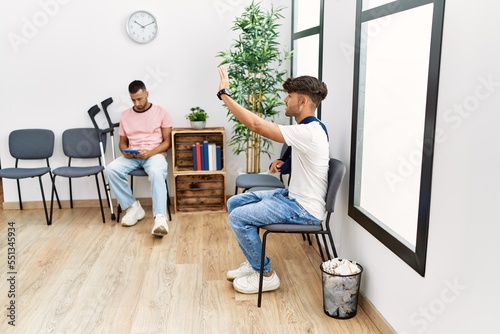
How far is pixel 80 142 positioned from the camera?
4.63 m

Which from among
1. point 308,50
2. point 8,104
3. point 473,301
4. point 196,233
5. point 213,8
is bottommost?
point 196,233

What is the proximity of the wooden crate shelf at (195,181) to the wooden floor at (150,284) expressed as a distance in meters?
0.39

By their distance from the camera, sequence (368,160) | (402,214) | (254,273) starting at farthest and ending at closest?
1. (254,273)
2. (368,160)
3. (402,214)

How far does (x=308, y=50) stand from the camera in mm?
4117

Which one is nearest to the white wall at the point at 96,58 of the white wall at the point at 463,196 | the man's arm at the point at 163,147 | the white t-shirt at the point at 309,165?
the man's arm at the point at 163,147

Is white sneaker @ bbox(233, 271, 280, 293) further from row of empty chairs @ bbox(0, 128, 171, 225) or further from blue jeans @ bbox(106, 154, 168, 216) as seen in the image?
row of empty chairs @ bbox(0, 128, 171, 225)

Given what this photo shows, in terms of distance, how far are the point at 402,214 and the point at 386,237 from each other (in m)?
0.14

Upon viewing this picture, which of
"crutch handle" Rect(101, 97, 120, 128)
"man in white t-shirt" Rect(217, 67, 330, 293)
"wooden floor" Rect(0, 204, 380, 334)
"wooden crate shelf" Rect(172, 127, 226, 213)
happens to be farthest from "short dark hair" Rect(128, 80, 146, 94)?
"man in white t-shirt" Rect(217, 67, 330, 293)

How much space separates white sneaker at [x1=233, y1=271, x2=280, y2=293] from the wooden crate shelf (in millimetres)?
1753

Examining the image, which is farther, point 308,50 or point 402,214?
point 308,50

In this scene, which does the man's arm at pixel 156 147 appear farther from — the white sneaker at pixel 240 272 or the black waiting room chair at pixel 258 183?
the white sneaker at pixel 240 272

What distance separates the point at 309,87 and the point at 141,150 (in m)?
2.13

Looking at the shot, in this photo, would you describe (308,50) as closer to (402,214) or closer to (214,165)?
(214,165)

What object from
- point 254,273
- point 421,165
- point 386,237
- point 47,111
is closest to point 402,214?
point 386,237
